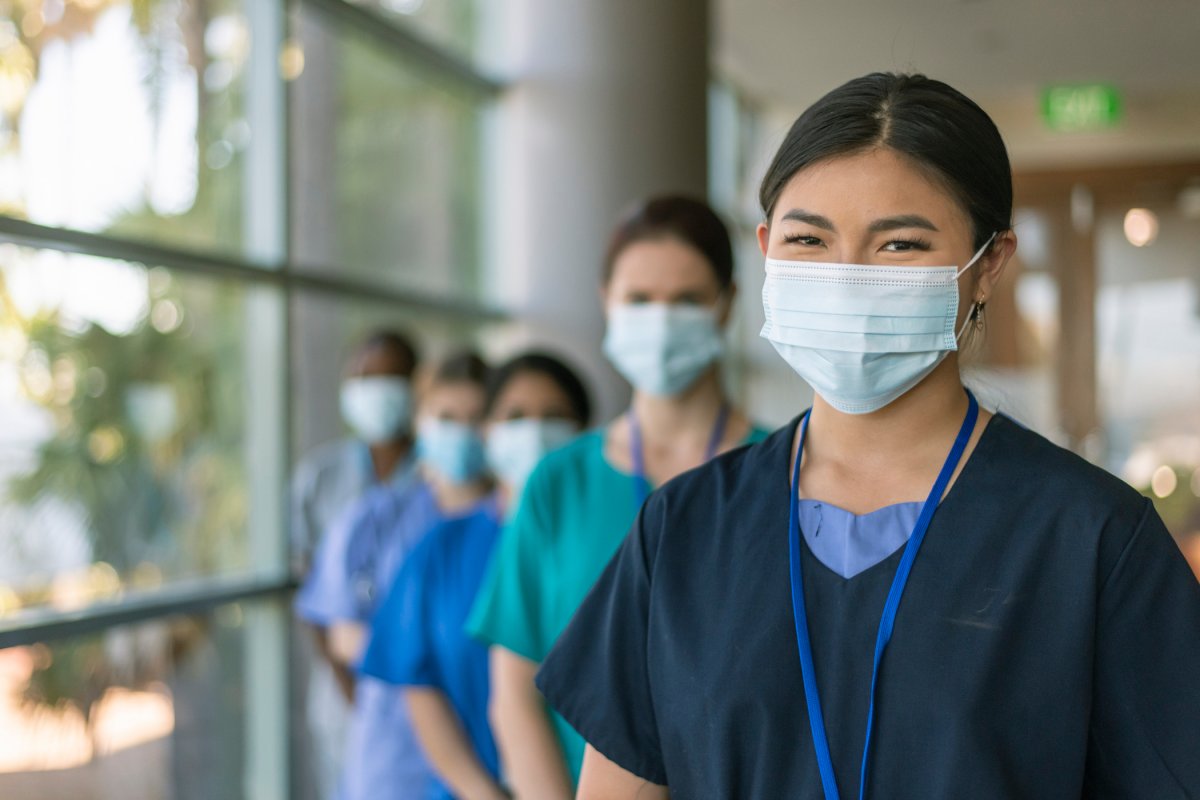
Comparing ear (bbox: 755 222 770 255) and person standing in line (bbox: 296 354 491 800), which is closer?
ear (bbox: 755 222 770 255)

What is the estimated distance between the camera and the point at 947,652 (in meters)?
1.04

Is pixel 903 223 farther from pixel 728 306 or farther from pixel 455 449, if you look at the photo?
pixel 455 449

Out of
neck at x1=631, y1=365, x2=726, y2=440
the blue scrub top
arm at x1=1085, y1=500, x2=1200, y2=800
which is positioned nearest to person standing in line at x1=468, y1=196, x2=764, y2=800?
neck at x1=631, y1=365, x2=726, y2=440

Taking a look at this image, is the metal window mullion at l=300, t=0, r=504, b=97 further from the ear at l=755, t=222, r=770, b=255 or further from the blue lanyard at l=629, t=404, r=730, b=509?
the ear at l=755, t=222, r=770, b=255

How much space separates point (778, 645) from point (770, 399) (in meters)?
6.65

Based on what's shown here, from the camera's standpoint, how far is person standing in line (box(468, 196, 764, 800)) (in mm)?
1805

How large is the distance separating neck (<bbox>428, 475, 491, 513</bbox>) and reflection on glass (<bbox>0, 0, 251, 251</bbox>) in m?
1.06

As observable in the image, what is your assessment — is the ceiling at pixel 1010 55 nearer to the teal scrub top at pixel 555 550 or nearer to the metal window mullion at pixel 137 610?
the teal scrub top at pixel 555 550

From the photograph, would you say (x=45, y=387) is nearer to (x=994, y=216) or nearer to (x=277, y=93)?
(x=277, y=93)

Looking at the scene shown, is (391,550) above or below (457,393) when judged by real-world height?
below

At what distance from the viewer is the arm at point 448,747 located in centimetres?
224

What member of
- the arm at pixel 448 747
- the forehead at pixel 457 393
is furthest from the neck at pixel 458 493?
the arm at pixel 448 747

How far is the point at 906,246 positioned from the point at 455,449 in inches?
72.2

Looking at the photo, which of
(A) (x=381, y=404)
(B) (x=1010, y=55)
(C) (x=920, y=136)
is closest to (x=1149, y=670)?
(C) (x=920, y=136)
